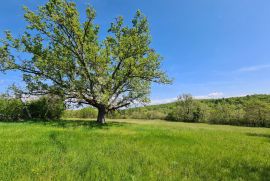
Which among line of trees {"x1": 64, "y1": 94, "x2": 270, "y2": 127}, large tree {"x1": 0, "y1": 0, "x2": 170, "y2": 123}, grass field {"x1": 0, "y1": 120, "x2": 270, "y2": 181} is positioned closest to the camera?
grass field {"x1": 0, "y1": 120, "x2": 270, "y2": 181}

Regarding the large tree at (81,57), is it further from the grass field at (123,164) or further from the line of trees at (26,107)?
the grass field at (123,164)

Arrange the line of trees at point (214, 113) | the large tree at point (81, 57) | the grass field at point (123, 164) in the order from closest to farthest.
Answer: the grass field at point (123, 164) → the large tree at point (81, 57) → the line of trees at point (214, 113)

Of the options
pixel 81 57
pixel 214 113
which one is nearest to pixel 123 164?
pixel 81 57

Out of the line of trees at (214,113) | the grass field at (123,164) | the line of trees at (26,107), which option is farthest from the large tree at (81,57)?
the line of trees at (214,113)

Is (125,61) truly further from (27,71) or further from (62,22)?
(27,71)

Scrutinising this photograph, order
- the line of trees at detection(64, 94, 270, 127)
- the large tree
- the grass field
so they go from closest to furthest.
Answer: the grass field
the large tree
the line of trees at detection(64, 94, 270, 127)

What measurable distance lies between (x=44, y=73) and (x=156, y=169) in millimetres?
19328

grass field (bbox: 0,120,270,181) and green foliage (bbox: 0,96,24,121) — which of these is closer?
grass field (bbox: 0,120,270,181)

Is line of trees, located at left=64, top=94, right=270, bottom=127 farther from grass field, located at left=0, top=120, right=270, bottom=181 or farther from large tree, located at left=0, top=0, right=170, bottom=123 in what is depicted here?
grass field, located at left=0, top=120, right=270, bottom=181

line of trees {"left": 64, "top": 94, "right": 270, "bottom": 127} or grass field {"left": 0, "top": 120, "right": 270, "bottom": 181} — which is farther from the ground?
line of trees {"left": 64, "top": 94, "right": 270, "bottom": 127}

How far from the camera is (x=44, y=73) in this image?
74.1 ft

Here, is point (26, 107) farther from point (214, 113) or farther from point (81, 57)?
point (214, 113)

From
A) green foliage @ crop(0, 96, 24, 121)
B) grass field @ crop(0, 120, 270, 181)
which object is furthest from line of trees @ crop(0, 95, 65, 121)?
grass field @ crop(0, 120, 270, 181)

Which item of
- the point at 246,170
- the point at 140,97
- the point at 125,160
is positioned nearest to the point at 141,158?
the point at 125,160
